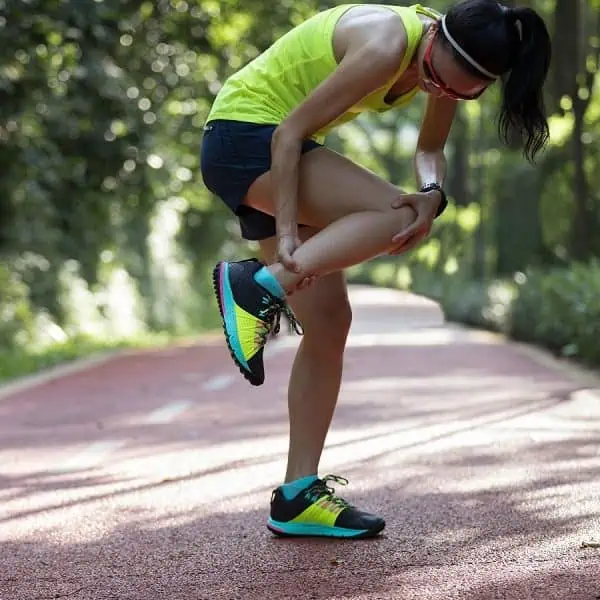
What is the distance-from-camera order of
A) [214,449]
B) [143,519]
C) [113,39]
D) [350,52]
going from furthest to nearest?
[113,39]
[214,449]
[143,519]
[350,52]

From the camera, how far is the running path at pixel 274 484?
3904 mm

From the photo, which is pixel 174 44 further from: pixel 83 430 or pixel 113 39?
pixel 83 430

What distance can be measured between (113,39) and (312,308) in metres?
11.5

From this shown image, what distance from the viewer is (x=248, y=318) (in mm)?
4117

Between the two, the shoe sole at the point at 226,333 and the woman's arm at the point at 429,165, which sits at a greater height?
the woman's arm at the point at 429,165

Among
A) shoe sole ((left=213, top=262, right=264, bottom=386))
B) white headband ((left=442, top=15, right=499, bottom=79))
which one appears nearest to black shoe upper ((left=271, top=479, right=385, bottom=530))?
shoe sole ((left=213, top=262, right=264, bottom=386))

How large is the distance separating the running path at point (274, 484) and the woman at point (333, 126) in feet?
Answer: 1.53

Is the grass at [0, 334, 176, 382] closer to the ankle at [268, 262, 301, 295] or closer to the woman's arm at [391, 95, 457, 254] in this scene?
the woman's arm at [391, 95, 457, 254]

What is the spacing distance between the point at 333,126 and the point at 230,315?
2.21ft

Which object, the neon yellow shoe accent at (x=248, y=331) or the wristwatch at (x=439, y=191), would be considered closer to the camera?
the neon yellow shoe accent at (x=248, y=331)

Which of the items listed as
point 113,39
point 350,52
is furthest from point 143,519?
point 113,39

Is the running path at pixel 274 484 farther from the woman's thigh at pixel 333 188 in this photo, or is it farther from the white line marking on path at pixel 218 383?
the woman's thigh at pixel 333 188

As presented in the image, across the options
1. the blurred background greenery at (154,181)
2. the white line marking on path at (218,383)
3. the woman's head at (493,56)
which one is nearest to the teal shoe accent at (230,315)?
the woman's head at (493,56)

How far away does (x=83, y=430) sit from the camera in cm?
904
